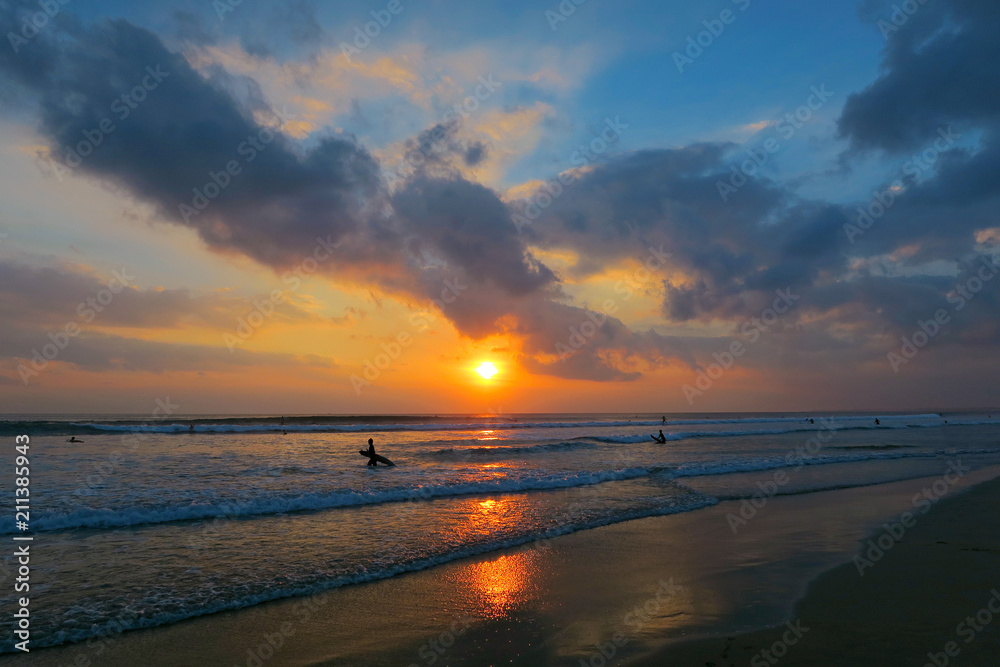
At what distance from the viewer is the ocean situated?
8.55 metres

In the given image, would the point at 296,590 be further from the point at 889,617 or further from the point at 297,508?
the point at 889,617

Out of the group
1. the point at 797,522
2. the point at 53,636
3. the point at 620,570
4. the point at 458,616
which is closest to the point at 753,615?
the point at 620,570

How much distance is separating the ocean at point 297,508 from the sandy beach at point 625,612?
0.86 m

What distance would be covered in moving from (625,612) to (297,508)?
37.9 ft

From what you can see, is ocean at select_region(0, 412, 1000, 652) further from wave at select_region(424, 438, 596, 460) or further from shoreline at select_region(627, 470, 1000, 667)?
shoreline at select_region(627, 470, 1000, 667)

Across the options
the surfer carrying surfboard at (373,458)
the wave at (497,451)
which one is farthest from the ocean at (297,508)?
the wave at (497,451)

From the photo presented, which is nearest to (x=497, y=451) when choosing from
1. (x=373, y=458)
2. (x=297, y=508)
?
(x=373, y=458)

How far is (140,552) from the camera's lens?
10.7 meters

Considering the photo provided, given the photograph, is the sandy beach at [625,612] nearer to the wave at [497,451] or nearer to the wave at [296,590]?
the wave at [296,590]

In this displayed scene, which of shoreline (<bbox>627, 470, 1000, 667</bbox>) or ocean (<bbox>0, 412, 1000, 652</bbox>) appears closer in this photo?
shoreline (<bbox>627, 470, 1000, 667</bbox>)

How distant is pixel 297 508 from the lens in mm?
15648

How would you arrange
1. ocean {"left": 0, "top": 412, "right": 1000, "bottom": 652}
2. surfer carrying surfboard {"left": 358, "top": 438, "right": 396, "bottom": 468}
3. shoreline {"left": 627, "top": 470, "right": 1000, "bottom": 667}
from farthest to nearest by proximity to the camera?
1. surfer carrying surfboard {"left": 358, "top": 438, "right": 396, "bottom": 468}
2. ocean {"left": 0, "top": 412, "right": 1000, "bottom": 652}
3. shoreline {"left": 627, "top": 470, "right": 1000, "bottom": 667}

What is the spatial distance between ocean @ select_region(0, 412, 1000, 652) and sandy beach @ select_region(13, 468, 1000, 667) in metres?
0.86

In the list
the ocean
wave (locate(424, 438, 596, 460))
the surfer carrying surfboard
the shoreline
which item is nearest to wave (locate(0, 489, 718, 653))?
the ocean
